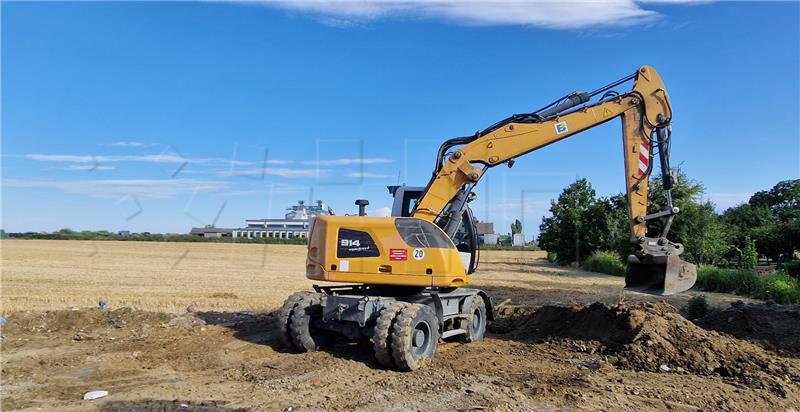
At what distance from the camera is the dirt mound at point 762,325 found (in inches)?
375

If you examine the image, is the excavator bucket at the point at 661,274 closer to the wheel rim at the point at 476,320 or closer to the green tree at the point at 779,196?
the wheel rim at the point at 476,320

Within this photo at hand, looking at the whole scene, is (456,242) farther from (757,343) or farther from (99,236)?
(99,236)

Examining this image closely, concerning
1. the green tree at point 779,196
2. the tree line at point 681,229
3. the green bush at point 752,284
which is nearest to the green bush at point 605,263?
the tree line at point 681,229

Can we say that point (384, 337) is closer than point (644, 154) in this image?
Yes

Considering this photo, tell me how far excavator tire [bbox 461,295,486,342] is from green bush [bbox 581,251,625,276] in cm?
2240

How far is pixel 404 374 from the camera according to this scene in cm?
799

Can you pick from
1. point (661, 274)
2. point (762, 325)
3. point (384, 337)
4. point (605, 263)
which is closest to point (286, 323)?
point (384, 337)

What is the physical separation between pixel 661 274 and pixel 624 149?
7.56ft

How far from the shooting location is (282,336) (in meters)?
9.35

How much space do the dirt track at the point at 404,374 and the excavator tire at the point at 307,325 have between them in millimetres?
303

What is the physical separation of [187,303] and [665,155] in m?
12.4

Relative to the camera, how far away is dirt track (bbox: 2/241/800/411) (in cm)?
672

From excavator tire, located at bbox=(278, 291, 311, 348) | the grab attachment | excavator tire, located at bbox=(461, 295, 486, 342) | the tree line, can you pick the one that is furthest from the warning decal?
the tree line

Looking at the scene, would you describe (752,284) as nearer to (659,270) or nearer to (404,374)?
(659,270)
